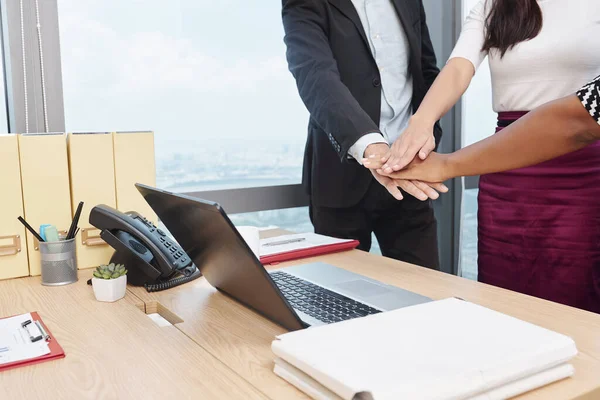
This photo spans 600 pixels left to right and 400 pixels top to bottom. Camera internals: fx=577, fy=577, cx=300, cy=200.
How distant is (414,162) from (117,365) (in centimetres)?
120

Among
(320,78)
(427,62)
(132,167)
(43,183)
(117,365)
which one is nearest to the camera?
(117,365)

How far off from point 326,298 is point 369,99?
3.62ft

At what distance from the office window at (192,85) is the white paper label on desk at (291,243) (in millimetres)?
720

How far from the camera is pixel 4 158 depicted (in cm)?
136

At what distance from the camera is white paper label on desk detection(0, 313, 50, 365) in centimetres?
87

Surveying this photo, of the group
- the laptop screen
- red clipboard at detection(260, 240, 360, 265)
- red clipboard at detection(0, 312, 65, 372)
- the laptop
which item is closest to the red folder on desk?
red clipboard at detection(260, 240, 360, 265)

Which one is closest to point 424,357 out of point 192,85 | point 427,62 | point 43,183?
point 43,183

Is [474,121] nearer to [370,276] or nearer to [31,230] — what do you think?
[370,276]

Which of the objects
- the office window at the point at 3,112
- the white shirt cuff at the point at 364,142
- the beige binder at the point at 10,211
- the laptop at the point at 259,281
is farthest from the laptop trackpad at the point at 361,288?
the office window at the point at 3,112

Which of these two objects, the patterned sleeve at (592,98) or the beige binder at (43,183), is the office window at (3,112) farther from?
the patterned sleeve at (592,98)

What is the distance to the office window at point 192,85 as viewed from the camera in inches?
83.8

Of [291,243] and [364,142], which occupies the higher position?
[364,142]

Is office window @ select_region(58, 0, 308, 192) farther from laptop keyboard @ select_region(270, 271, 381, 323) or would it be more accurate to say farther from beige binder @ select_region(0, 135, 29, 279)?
laptop keyboard @ select_region(270, 271, 381, 323)

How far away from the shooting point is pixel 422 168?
1.79m
